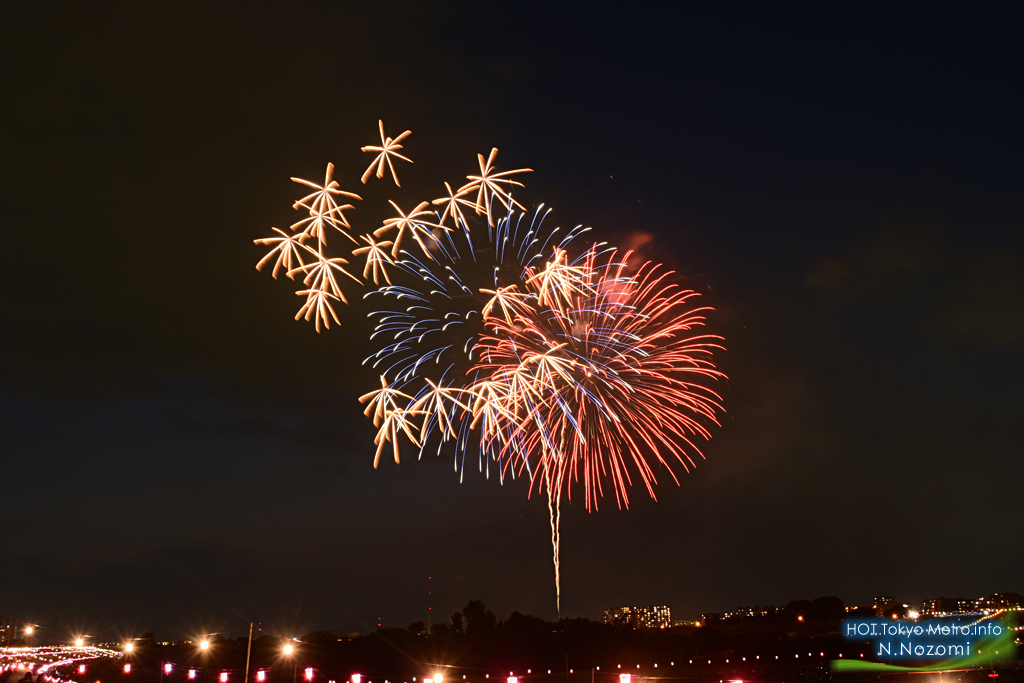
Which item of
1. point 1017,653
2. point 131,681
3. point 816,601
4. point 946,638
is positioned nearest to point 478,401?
point 131,681

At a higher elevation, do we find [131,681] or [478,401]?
[478,401]

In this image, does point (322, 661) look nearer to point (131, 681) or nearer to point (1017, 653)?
point (131, 681)

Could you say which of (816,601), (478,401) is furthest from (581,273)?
(816,601)

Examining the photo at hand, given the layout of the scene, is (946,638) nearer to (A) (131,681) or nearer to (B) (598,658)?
(B) (598,658)

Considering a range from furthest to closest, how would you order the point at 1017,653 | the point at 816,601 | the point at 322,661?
the point at 816,601 → the point at 322,661 → the point at 1017,653

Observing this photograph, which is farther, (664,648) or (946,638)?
(664,648)

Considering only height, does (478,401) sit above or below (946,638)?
above

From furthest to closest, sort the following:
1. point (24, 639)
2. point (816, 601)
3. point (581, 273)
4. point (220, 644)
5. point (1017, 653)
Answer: point (24, 639), point (816, 601), point (220, 644), point (1017, 653), point (581, 273)

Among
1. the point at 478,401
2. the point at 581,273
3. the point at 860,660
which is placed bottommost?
the point at 860,660

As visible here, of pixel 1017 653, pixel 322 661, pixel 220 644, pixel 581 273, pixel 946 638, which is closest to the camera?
pixel 581 273
